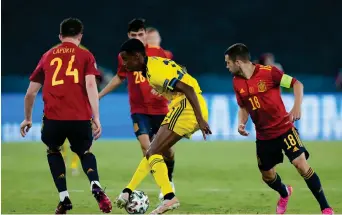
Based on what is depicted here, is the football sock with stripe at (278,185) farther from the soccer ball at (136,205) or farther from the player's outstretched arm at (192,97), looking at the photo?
the soccer ball at (136,205)

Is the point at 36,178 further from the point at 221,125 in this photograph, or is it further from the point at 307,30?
the point at 307,30

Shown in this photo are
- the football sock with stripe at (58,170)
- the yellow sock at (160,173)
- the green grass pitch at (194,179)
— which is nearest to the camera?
the yellow sock at (160,173)

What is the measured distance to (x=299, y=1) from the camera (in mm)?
29734

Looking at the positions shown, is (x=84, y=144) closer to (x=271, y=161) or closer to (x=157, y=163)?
(x=157, y=163)

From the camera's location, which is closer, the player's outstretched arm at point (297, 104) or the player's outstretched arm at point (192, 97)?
the player's outstretched arm at point (192, 97)

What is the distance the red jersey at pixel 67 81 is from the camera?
8.95 metres

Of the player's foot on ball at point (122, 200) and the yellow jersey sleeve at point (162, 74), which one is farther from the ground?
the yellow jersey sleeve at point (162, 74)

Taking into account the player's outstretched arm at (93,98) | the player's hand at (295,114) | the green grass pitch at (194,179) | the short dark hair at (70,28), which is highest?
the short dark hair at (70,28)

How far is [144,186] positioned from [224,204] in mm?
2240

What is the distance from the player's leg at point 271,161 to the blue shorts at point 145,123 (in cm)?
238

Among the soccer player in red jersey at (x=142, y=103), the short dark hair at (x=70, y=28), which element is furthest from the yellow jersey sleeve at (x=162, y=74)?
the soccer player in red jersey at (x=142, y=103)

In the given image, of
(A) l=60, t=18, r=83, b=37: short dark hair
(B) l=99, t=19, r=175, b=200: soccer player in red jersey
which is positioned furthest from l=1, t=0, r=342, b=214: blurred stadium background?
(A) l=60, t=18, r=83, b=37: short dark hair

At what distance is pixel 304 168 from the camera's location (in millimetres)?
Answer: 9062

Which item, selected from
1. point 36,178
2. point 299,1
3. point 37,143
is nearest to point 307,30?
point 299,1
